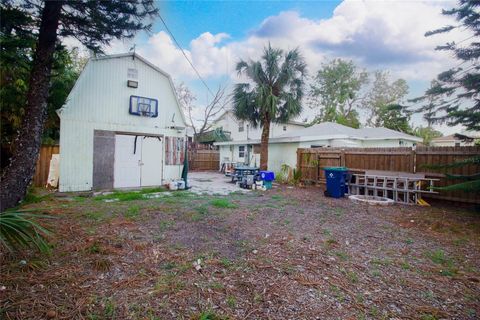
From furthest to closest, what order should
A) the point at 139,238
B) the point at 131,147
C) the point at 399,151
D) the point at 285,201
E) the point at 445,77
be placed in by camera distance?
the point at 131,147, the point at 399,151, the point at 285,201, the point at 445,77, the point at 139,238

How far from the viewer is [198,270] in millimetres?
2938

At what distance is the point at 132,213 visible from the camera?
531 cm

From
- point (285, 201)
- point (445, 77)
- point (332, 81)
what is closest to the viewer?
point (445, 77)

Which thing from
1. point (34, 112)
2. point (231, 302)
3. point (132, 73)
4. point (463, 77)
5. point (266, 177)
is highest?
point (132, 73)

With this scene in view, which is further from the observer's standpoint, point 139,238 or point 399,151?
point 399,151

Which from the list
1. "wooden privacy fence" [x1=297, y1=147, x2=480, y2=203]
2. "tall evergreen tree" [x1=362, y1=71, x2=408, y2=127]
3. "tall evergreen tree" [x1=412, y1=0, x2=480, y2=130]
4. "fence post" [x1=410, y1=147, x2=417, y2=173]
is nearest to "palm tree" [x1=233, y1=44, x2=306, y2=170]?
"wooden privacy fence" [x1=297, y1=147, x2=480, y2=203]

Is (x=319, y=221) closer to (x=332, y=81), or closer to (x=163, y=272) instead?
(x=163, y=272)

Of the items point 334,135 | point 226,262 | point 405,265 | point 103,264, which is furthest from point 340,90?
point 103,264

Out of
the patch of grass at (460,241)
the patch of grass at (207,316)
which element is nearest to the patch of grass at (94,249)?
the patch of grass at (207,316)

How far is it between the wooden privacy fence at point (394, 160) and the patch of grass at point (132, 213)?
756 centimetres

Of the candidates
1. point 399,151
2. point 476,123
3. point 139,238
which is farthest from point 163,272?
point 399,151

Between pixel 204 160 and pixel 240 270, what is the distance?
64.6ft

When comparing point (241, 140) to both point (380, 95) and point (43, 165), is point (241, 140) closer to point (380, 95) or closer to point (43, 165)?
point (43, 165)

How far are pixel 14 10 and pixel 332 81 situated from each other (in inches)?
1154
